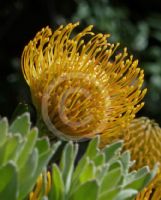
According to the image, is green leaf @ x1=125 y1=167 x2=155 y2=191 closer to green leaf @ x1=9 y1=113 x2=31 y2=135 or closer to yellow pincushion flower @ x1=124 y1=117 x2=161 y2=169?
green leaf @ x1=9 y1=113 x2=31 y2=135

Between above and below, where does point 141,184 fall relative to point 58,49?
below

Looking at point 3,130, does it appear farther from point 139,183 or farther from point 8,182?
point 139,183

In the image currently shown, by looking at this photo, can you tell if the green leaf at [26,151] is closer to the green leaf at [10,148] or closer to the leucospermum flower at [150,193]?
the green leaf at [10,148]

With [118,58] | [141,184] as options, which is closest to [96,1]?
[118,58]

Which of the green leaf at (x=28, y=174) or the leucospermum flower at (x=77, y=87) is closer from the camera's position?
the green leaf at (x=28, y=174)

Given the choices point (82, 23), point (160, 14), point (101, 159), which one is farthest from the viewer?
point (160, 14)

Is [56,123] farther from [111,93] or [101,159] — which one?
[101,159]

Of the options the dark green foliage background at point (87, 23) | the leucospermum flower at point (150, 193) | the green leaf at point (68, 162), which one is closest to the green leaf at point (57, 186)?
the green leaf at point (68, 162)
